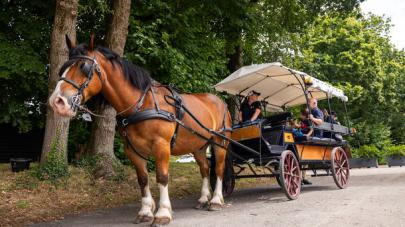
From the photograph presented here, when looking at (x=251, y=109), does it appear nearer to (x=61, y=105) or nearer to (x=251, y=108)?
(x=251, y=108)

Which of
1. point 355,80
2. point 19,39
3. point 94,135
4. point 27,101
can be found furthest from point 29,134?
point 355,80

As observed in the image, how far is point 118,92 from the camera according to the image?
265 inches

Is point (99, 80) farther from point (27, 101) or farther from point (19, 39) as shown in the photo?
point (27, 101)

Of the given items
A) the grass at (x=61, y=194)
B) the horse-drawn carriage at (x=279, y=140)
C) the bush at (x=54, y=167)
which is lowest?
the grass at (x=61, y=194)

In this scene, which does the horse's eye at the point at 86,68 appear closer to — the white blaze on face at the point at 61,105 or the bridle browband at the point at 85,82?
the bridle browband at the point at 85,82

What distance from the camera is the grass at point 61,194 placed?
318 inches

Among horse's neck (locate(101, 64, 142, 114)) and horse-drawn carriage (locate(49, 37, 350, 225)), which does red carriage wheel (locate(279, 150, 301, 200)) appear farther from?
horse's neck (locate(101, 64, 142, 114))

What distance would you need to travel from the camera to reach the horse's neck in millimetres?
6691

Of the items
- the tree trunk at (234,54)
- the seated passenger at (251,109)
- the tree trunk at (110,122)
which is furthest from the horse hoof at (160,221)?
the tree trunk at (234,54)

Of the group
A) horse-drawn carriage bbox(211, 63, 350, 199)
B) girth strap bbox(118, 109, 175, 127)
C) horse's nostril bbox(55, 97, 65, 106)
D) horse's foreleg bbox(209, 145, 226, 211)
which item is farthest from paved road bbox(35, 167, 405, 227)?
horse's nostril bbox(55, 97, 65, 106)

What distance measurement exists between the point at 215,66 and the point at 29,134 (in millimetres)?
7459

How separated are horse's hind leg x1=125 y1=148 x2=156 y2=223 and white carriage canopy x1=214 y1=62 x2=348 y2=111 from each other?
3.71 m

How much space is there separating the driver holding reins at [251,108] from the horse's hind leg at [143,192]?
338cm

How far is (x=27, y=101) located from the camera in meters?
13.6
